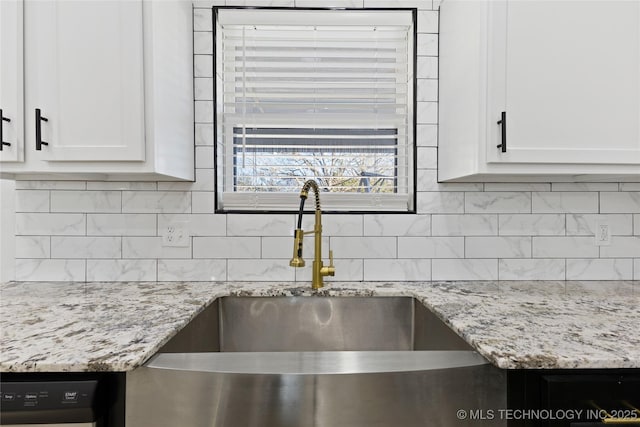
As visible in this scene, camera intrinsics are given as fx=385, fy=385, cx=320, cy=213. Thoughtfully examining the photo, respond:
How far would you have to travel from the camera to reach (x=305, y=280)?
170 cm

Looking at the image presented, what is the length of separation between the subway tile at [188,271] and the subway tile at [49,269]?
0.35 meters

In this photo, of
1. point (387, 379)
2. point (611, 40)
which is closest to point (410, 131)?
point (611, 40)

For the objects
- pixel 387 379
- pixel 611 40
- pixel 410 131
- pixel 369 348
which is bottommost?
pixel 369 348

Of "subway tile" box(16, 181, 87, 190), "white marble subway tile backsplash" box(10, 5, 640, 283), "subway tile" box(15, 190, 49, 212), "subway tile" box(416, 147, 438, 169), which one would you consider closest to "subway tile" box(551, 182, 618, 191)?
"white marble subway tile backsplash" box(10, 5, 640, 283)

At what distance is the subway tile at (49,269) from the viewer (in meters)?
1.69

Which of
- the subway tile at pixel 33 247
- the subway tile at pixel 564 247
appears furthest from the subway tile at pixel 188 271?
the subway tile at pixel 564 247

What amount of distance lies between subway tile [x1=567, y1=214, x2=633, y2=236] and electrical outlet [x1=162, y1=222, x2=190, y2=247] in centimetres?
171

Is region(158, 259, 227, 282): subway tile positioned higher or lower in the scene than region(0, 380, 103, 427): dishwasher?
higher

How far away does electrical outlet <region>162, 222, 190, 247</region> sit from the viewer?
170 centimetres

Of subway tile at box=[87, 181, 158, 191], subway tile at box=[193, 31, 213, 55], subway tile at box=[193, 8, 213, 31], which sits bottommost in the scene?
subway tile at box=[87, 181, 158, 191]

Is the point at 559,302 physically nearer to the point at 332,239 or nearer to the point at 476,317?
the point at 476,317

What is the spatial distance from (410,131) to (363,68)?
355mm

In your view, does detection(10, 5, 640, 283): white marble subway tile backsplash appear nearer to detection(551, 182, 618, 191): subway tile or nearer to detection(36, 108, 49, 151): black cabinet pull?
detection(551, 182, 618, 191): subway tile

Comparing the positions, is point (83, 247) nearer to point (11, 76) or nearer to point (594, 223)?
point (11, 76)
